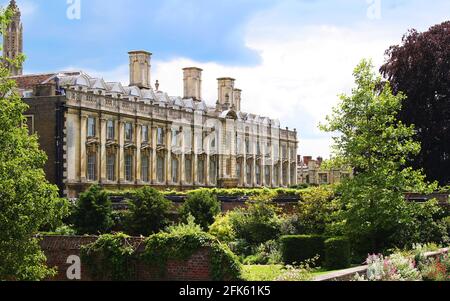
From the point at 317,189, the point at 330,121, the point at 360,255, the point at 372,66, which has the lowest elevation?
the point at 360,255

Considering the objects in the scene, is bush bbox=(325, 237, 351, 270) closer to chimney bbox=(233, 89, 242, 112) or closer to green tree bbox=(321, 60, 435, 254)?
green tree bbox=(321, 60, 435, 254)

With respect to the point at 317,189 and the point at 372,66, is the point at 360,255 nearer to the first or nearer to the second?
the point at 317,189

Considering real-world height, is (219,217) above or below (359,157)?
below

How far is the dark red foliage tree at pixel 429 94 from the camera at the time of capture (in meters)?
40.0

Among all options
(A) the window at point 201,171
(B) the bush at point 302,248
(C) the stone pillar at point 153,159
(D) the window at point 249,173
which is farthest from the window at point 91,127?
(B) the bush at point 302,248

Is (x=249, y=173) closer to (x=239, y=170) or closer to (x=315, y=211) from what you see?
(x=239, y=170)

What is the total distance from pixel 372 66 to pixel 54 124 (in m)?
27.5

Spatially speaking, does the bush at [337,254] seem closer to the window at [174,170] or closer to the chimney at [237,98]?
the window at [174,170]

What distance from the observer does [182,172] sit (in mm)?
63125

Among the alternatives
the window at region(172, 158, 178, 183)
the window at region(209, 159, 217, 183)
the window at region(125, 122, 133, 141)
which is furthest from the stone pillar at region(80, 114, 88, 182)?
the window at region(209, 159, 217, 183)

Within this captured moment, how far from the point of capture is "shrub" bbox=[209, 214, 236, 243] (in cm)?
3353

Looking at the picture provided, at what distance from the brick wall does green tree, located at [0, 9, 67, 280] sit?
361 cm

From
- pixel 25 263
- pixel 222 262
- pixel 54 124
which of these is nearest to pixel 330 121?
pixel 222 262

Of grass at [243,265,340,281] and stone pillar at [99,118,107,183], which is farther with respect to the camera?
stone pillar at [99,118,107,183]
